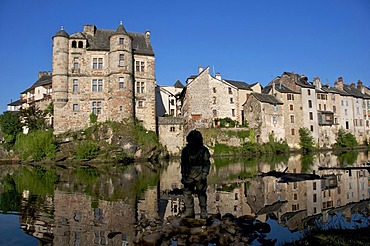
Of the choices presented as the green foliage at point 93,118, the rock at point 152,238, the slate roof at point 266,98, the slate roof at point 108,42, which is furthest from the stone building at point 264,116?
the rock at point 152,238

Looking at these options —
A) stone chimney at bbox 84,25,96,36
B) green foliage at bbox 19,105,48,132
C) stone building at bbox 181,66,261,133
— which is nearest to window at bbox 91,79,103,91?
stone chimney at bbox 84,25,96,36

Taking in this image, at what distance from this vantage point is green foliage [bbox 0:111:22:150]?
1987 inches

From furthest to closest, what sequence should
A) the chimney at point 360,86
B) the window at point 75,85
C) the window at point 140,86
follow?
the chimney at point 360,86, the window at point 140,86, the window at point 75,85

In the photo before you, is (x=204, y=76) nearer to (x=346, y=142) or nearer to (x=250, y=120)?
(x=250, y=120)

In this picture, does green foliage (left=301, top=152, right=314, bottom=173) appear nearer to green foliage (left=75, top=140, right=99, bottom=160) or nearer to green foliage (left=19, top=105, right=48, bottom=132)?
green foliage (left=75, top=140, right=99, bottom=160)

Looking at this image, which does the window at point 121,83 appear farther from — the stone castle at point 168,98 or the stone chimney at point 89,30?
the stone chimney at point 89,30

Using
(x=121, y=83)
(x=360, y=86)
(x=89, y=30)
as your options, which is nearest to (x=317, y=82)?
(x=360, y=86)

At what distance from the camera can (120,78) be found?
46625mm

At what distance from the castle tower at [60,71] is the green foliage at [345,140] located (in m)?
57.4

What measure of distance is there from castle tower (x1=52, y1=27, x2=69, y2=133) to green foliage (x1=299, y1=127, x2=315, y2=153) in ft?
151

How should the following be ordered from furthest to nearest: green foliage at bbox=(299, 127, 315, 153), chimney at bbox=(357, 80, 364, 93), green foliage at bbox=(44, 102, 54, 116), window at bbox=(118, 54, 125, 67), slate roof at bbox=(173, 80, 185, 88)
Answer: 1. chimney at bbox=(357, 80, 364, 93)
2. slate roof at bbox=(173, 80, 185, 88)
3. green foliage at bbox=(299, 127, 315, 153)
4. green foliage at bbox=(44, 102, 54, 116)
5. window at bbox=(118, 54, 125, 67)

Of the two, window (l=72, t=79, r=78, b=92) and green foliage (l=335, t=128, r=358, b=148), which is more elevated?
window (l=72, t=79, r=78, b=92)

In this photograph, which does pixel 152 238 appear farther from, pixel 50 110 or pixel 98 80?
pixel 50 110

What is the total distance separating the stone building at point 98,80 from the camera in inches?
1832
